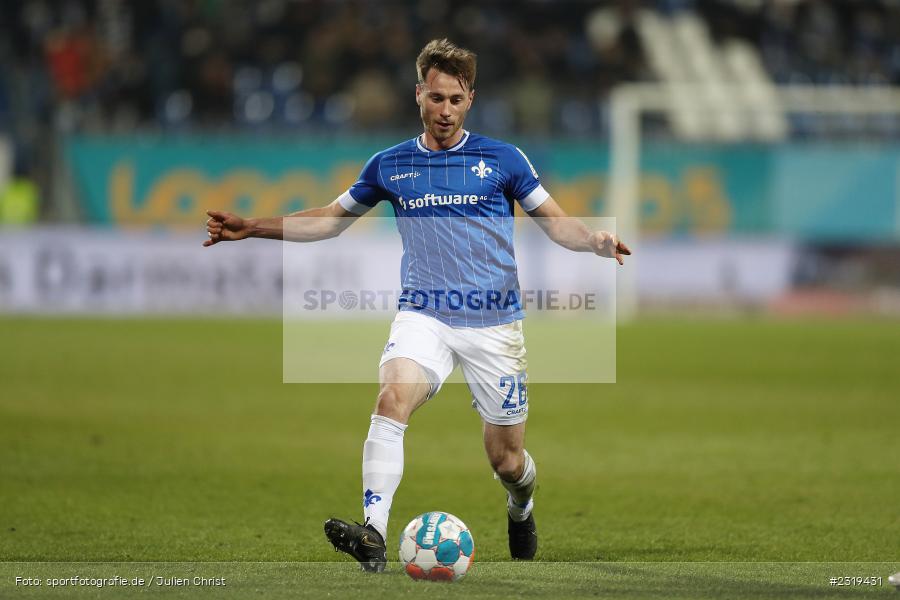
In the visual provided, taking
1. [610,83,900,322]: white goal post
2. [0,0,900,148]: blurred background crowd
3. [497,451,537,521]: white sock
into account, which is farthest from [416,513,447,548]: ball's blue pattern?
[0,0,900,148]: blurred background crowd

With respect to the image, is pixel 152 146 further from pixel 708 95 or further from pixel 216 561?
pixel 216 561

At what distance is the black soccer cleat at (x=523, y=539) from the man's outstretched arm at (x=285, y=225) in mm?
1618

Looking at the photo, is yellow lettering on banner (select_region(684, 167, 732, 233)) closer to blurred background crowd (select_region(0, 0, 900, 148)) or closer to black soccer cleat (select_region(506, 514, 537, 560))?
blurred background crowd (select_region(0, 0, 900, 148))

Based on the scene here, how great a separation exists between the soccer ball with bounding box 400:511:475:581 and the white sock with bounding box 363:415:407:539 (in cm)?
19

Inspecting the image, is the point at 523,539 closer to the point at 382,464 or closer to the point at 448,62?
the point at 382,464

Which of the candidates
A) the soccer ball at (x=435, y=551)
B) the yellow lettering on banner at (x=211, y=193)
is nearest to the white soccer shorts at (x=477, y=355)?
the soccer ball at (x=435, y=551)

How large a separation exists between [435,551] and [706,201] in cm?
1929

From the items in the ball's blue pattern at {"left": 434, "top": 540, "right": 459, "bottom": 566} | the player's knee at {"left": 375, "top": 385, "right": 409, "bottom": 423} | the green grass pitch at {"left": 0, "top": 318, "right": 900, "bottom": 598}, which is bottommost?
the green grass pitch at {"left": 0, "top": 318, "right": 900, "bottom": 598}

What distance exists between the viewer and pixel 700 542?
7406 millimetres

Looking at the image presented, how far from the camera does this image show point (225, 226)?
6344 millimetres

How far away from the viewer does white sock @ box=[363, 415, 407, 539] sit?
6023 millimetres

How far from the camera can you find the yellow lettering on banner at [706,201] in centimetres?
2436

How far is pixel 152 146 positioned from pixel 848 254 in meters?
11.6

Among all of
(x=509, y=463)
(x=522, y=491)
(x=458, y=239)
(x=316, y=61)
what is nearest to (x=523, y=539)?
(x=522, y=491)
